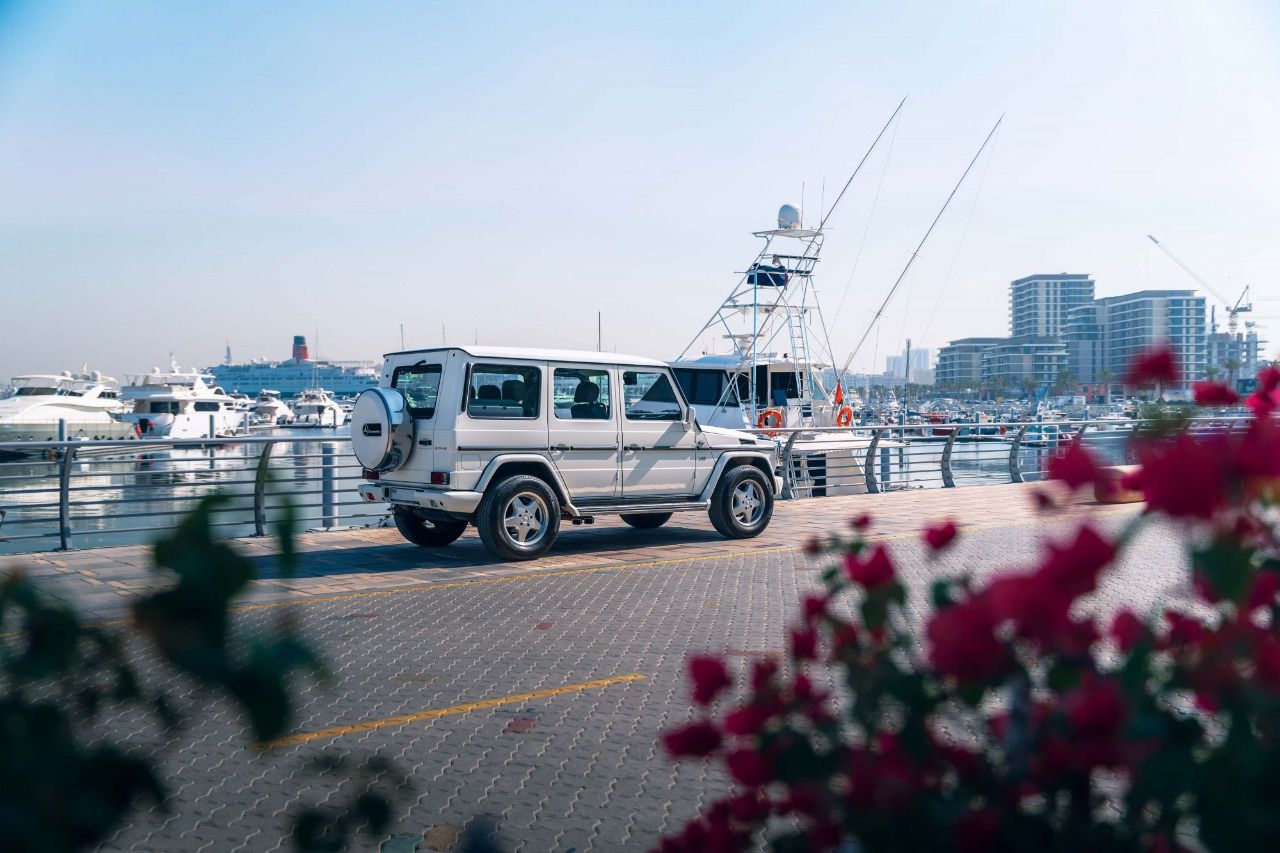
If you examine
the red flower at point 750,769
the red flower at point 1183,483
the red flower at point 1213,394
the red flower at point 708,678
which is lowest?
the red flower at point 750,769

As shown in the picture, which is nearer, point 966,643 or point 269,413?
point 966,643

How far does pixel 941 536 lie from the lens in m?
2.13

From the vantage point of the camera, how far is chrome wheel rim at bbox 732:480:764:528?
536 inches

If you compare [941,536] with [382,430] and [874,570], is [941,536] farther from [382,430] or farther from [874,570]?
[382,430]

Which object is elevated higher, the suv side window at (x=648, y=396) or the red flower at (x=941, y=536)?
the suv side window at (x=648, y=396)

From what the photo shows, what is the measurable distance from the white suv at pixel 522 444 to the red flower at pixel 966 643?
391 inches

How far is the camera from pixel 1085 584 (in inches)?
59.7

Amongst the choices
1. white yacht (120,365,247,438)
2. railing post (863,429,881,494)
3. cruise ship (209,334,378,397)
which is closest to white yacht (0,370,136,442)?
white yacht (120,365,247,438)

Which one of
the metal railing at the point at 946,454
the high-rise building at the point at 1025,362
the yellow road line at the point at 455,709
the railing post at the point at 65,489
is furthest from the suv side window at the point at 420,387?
the high-rise building at the point at 1025,362

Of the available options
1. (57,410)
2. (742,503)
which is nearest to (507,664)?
(742,503)

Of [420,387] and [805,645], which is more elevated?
[420,387]

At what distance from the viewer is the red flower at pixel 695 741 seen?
1884 millimetres

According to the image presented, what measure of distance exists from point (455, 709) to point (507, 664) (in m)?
1.09

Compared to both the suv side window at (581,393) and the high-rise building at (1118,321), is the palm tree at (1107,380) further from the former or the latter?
the high-rise building at (1118,321)
